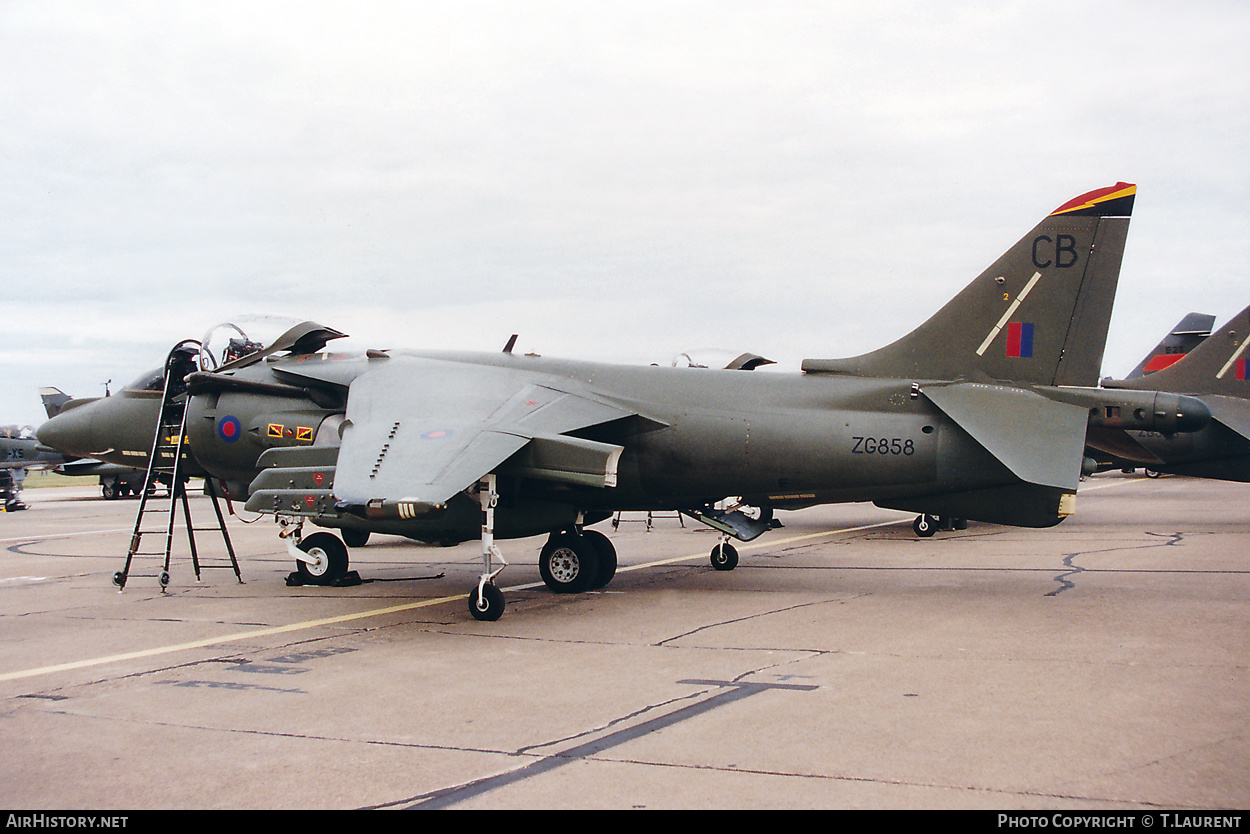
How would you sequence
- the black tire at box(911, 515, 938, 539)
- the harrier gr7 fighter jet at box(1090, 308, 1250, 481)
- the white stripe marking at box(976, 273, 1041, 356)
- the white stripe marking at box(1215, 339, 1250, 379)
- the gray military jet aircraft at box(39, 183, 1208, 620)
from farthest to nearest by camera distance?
the white stripe marking at box(1215, 339, 1250, 379) < the harrier gr7 fighter jet at box(1090, 308, 1250, 481) < the black tire at box(911, 515, 938, 539) < the white stripe marking at box(976, 273, 1041, 356) < the gray military jet aircraft at box(39, 183, 1208, 620)

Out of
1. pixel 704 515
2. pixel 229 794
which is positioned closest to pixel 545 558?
pixel 704 515

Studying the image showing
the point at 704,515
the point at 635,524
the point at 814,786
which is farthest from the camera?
the point at 635,524

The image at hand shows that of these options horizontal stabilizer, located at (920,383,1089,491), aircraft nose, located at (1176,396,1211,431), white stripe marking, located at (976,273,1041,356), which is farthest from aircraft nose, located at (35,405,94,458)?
aircraft nose, located at (1176,396,1211,431)

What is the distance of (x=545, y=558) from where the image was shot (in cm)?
1224

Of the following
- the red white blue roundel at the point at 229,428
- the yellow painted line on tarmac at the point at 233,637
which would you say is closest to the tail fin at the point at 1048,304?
the yellow painted line on tarmac at the point at 233,637

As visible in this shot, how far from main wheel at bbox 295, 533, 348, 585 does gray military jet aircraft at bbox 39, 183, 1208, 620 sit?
31mm

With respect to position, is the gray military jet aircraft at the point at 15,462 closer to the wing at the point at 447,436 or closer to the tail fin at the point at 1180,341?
the wing at the point at 447,436

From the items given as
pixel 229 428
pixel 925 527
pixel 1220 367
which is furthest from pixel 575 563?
pixel 1220 367

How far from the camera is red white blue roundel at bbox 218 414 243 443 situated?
13.0 meters

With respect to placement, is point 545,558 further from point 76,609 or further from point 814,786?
point 814,786

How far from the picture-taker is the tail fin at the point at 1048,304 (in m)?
11.2

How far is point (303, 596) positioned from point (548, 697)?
20.3 feet

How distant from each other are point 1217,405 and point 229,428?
18.6 meters

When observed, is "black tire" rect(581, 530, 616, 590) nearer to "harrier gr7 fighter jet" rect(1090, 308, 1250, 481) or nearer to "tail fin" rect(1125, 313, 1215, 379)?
"harrier gr7 fighter jet" rect(1090, 308, 1250, 481)
